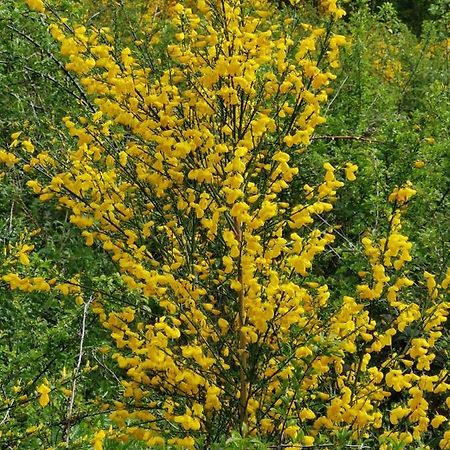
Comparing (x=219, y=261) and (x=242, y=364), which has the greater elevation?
(x=219, y=261)

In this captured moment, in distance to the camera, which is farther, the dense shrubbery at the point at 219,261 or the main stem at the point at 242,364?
the main stem at the point at 242,364

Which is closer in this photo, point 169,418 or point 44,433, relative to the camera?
point 44,433

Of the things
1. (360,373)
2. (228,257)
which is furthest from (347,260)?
(228,257)

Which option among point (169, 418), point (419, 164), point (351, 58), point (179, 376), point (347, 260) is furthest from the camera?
point (351, 58)

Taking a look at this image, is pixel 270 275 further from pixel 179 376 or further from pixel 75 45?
pixel 75 45

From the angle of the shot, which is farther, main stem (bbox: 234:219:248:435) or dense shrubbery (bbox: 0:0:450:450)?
main stem (bbox: 234:219:248:435)

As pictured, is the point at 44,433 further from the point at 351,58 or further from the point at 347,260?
the point at 351,58

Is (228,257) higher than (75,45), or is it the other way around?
(75,45)

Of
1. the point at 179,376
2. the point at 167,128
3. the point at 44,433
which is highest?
the point at 167,128

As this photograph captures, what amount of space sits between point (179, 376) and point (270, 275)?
484 mm

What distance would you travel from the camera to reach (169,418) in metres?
3.09

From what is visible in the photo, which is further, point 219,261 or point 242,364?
point 219,261

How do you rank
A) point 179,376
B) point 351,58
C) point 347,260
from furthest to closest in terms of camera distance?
point 351,58, point 347,260, point 179,376

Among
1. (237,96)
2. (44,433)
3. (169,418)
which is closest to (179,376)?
(169,418)
